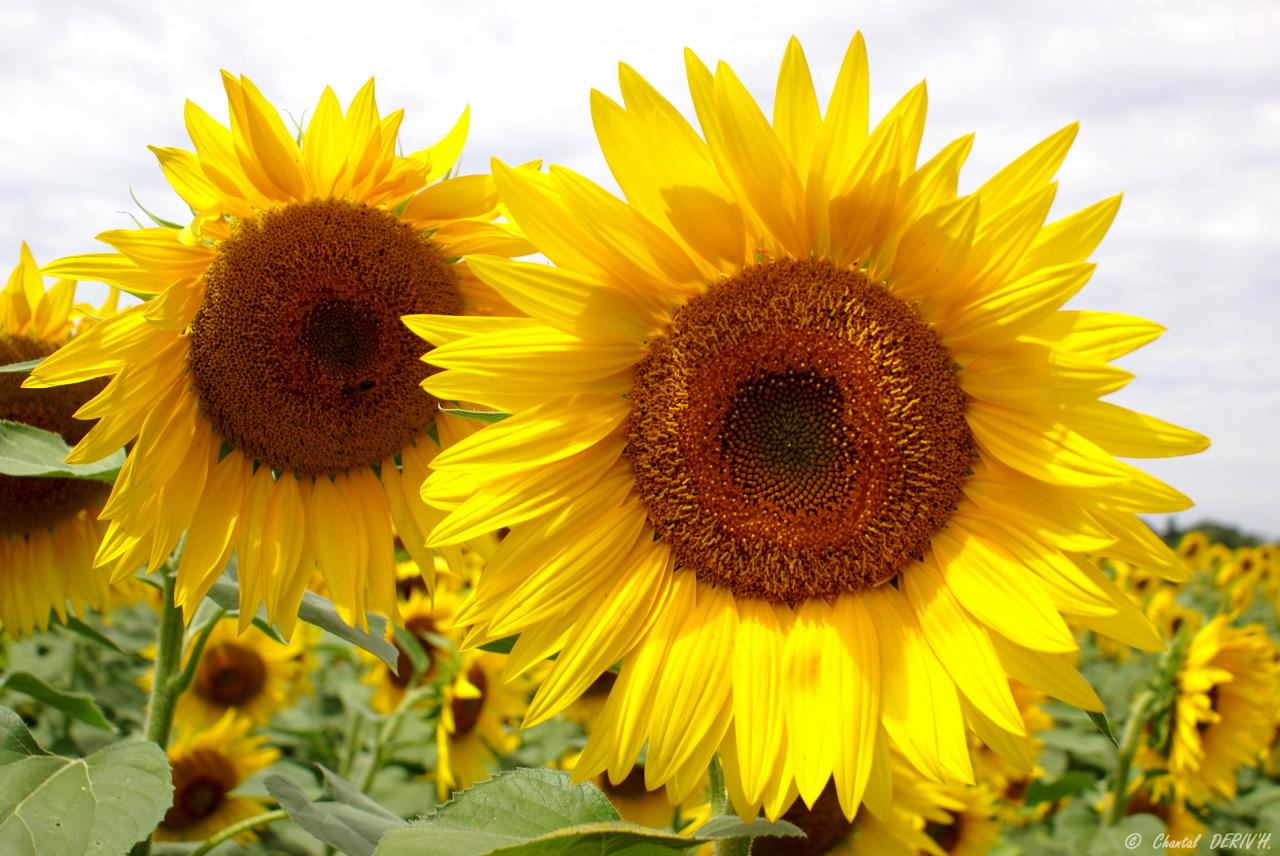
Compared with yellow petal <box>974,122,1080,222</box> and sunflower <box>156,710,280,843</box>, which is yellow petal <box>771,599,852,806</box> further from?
sunflower <box>156,710,280,843</box>

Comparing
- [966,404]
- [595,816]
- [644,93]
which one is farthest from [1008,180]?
[595,816]

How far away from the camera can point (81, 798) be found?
215 centimetres

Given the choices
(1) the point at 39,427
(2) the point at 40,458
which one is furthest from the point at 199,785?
(2) the point at 40,458

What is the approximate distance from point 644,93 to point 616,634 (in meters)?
1.04

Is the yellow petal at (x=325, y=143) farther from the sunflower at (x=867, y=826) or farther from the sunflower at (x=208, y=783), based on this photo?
the sunflower at (x=208, y=783)

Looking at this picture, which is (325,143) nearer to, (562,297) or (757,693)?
(562,297)

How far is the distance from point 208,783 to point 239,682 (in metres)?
1.17

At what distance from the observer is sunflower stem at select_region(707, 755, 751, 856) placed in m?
2.02

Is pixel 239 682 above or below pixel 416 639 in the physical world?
below

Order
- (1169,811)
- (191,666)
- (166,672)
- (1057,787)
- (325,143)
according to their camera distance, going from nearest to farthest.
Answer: (325,143), (191,666), (166,672), (1057,787), (1169,811)

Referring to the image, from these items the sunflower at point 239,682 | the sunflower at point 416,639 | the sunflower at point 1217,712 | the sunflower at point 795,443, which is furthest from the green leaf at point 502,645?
the sunflower at point 1217,712

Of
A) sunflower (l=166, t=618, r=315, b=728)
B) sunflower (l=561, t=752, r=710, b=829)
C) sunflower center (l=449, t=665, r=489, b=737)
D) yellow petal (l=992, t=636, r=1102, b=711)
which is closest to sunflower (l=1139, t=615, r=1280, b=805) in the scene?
sunflower (l=561, t=752, r=710, b=829)

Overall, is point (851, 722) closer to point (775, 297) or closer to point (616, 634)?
point (616, 634)

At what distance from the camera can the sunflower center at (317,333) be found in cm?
250
